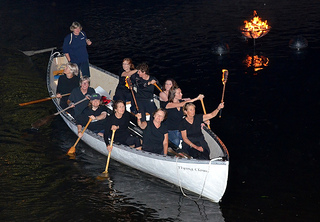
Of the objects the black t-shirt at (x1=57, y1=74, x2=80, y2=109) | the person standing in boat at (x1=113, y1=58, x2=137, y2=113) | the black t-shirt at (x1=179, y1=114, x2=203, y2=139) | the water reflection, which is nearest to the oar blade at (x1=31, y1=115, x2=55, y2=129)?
the black t-shirt at (x1=57, y1=74, x2=80, y2=109)

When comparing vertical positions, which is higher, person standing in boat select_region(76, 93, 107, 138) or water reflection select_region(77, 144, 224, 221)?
person standing in boat select_region(76, 93, 107, 138)

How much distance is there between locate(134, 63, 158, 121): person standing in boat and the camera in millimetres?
14711

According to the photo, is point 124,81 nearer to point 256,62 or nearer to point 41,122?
point 41,122

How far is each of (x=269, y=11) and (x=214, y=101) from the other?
1501 cm

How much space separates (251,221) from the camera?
11281 millimetres

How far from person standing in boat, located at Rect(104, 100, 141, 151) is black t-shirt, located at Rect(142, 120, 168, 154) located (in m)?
0.80

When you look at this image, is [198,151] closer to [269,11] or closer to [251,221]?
[251,221]

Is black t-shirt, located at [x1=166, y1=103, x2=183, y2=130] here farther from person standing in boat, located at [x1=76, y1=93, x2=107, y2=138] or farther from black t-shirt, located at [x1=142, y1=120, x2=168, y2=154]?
person standing in boat, located at [x1=76, y1=93, x2=107, y2=138]

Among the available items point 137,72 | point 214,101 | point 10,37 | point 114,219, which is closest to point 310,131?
point 214,101

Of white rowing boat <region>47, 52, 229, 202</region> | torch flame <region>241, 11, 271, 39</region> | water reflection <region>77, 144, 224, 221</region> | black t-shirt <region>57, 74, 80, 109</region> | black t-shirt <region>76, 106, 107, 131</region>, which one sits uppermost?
torch flame <region>241, 11, 271, 39</region>

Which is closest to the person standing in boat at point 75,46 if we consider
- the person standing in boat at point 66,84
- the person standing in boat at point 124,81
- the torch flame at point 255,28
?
the person standing in boat at point 66,84

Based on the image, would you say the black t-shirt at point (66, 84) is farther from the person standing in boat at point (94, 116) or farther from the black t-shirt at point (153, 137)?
the black t-shirt at point (153, 137)

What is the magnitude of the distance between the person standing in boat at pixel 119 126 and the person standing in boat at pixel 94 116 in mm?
1084

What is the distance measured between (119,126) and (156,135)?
1255mm
